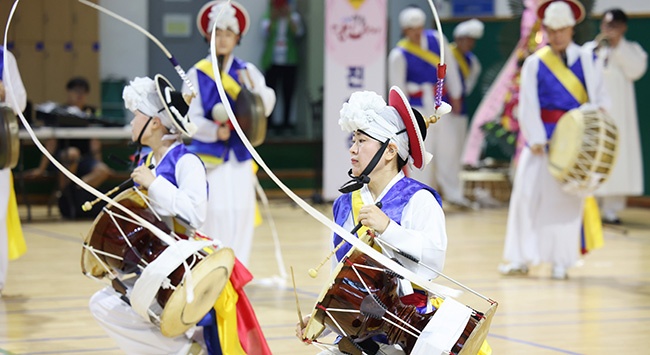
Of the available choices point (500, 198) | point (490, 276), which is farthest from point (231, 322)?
point (500, 198)

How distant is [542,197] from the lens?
22.5ft

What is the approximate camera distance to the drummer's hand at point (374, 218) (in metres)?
3.12

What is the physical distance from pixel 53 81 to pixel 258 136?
6.80 meters

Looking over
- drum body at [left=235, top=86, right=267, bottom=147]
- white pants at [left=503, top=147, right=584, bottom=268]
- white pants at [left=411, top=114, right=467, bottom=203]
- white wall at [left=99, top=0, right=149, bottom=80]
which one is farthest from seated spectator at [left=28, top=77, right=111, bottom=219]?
white pants at [left=503, top=147, right=584, bottom=268]

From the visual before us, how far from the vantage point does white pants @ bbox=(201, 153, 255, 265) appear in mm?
6223

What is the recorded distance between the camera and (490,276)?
6934mm

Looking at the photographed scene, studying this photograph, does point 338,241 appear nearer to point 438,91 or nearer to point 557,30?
point 438,91

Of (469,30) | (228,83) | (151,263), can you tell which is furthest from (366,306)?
(469,30)

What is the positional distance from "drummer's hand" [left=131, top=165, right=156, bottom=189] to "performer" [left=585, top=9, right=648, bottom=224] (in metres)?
6.41

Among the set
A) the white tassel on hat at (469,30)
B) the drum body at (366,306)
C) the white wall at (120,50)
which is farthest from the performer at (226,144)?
the white wall at (120,50)

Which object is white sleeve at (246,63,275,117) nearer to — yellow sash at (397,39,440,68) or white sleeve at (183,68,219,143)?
white sleeve at (183,68,219,143)

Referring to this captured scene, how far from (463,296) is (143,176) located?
254 centimetres

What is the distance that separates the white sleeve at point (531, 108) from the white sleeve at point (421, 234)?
11.5 feet

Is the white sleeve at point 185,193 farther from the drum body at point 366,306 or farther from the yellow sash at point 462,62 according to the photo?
the yellow sash at point 462,62
